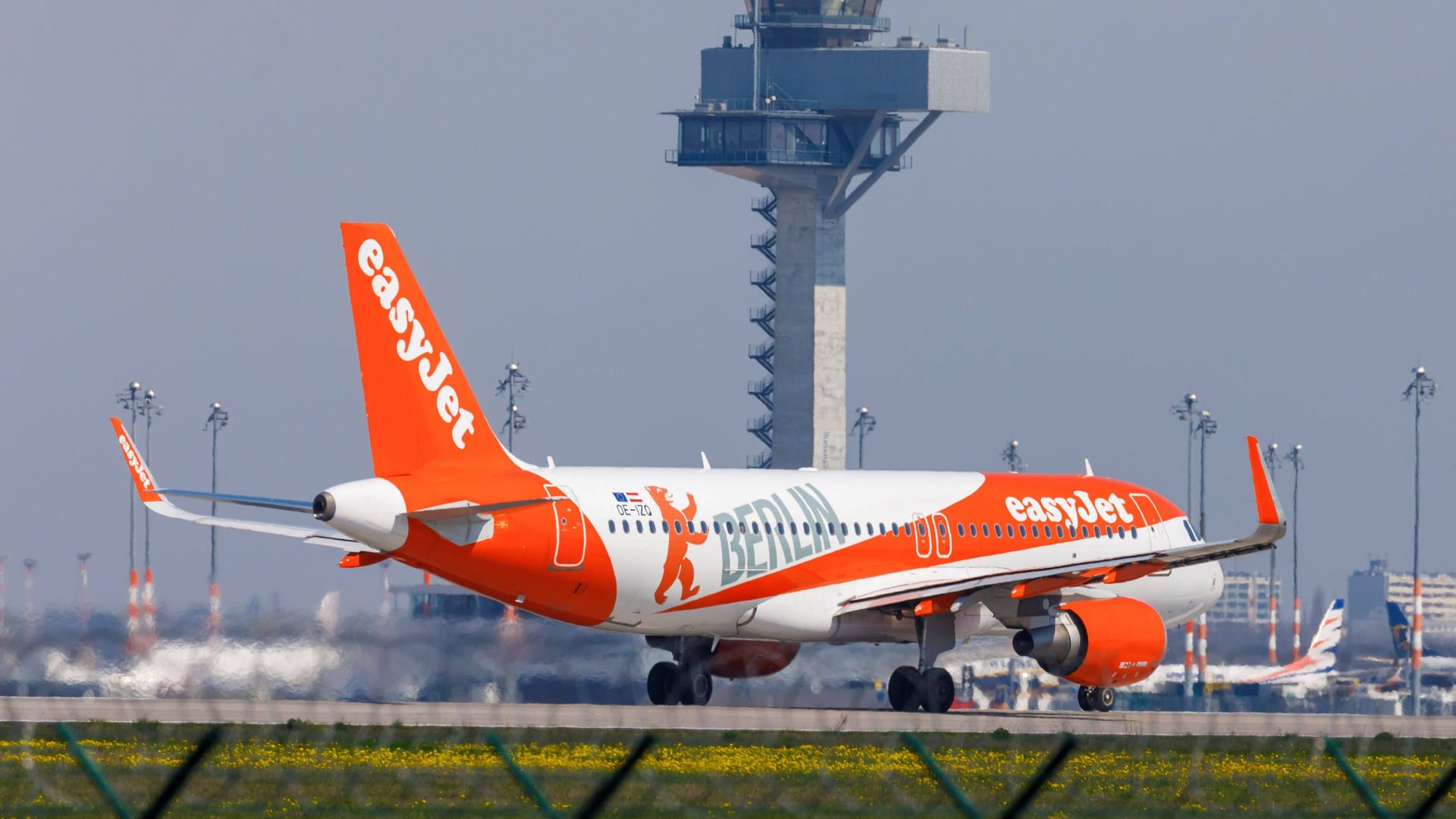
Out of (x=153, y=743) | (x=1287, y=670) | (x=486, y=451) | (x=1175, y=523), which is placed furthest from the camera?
(x=1287, y=670)

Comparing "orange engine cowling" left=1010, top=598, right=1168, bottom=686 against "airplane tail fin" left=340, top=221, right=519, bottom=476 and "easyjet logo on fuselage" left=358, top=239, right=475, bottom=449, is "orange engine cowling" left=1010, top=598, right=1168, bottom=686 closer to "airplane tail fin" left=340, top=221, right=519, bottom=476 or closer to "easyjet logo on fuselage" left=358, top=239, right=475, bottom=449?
"airplane tail fin" left=340, top=221, right=519, bottom=476

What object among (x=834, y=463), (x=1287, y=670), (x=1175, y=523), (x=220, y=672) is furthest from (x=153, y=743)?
(x=834, y=463)

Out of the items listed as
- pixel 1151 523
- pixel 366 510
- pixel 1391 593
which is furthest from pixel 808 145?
pixel 366 510

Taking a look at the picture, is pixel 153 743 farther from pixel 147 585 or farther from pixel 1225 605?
pixel 1225 605

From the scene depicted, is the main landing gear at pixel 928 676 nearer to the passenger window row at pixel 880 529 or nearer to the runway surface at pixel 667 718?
the runway surface at pixel 667 718

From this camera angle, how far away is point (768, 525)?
35500 millimetres

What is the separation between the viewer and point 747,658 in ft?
125

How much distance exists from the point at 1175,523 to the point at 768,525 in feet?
31.9

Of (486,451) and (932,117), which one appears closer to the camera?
(486,451)

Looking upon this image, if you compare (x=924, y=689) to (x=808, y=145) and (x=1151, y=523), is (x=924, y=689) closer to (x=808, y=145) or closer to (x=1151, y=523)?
(x=1151, y=523)

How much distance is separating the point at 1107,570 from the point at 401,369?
10.6 meters

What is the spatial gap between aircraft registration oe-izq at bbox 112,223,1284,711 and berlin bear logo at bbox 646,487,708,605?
0.12ft

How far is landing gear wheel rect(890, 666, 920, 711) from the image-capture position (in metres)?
36.1

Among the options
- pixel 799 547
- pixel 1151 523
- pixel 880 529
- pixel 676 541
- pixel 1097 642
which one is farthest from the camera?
pixel 1151 523
